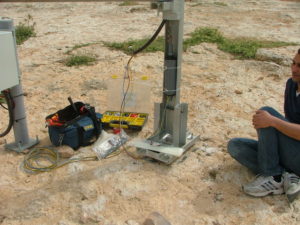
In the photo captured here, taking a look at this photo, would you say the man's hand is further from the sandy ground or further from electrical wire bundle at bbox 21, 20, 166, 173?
electrical wire bundle at bbox 21, 20, 166, 173

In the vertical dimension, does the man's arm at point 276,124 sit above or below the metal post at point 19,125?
above

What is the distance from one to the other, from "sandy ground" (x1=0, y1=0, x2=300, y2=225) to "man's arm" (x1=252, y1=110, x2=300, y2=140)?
589mm

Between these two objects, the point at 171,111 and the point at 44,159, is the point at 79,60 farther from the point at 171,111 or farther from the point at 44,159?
the point at 171,111

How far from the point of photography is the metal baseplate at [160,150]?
10.1ft

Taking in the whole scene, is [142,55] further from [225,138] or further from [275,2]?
[275,2]

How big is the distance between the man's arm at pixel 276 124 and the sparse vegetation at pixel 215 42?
4089 millimetres

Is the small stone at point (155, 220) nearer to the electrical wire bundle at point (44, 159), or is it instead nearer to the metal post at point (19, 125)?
the electrical wire bundle at point (44, 159)

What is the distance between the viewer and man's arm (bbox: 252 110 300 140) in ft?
8.06

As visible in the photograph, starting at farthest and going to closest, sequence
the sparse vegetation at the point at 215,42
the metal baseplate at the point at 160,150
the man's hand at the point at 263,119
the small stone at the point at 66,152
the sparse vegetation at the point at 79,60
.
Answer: the sparse vegetation at the point at 215,42 < the sparse vegetation at the point at 79,60 < the small stone at the point at 66,152 < the metal baseplate at the point at 160,150 < the man's hand at the point at 263,119

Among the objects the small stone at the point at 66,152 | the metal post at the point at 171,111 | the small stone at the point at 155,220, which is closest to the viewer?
the small stone at the point at 155,220

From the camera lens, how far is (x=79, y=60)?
6125mm

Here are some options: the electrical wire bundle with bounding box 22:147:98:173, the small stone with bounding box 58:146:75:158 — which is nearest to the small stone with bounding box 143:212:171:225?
the electrical wire bundle with bounding box 22:147:98:173

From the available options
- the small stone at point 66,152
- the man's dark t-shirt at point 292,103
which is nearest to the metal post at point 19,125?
the small stone at point 66,152

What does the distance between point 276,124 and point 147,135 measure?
162 cm
